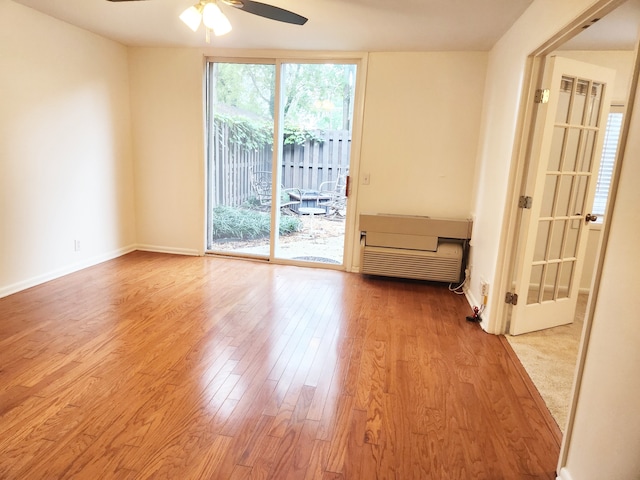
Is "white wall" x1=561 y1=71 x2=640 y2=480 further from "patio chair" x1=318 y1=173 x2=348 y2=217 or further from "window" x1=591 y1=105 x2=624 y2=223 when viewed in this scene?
"patio chair" x1=318 y1=173 x2=348 y2=217

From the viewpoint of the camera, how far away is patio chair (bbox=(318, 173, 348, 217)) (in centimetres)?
457

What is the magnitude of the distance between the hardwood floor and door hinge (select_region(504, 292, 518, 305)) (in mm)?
327

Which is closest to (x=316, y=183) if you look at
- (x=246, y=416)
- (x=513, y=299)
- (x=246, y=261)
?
(x=246, y=261)

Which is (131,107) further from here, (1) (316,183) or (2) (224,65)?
(1) (316,183)

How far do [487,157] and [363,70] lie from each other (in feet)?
5.13

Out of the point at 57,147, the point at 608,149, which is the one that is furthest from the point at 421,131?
the point at 57,147

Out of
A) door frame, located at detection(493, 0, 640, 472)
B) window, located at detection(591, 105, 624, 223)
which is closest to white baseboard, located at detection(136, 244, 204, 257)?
door frame, located at detection(493, 0, 640, 472)

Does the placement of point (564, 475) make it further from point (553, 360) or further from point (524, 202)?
point (524, 202)

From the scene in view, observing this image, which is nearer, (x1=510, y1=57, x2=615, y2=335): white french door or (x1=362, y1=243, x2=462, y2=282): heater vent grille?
(x1=510, y1=57, x2=615, y2=335): white french door

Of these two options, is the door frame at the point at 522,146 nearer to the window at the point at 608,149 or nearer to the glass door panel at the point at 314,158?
the window at the point at 608,149

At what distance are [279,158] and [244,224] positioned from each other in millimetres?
933

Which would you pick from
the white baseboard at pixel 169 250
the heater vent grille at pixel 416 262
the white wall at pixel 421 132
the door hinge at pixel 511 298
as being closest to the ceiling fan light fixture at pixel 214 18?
the white wall at pixel 421 132

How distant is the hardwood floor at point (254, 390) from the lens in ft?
5.54

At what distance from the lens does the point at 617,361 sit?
132 centimetres
